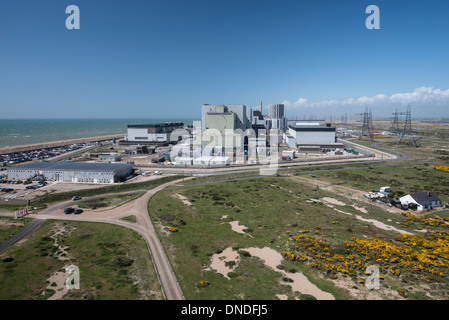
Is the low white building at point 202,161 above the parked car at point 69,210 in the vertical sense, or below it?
above

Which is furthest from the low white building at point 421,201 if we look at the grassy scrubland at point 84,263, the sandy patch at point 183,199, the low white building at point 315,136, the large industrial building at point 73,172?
the low white building at point 315,136

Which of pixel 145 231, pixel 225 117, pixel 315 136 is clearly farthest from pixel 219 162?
pixel 315 136

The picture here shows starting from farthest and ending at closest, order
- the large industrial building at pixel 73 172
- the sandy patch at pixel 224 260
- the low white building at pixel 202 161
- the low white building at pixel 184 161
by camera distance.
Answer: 1. the low white building at pixel 184 161
2. the low white building at pixel 202 161
3. the large industrial building at pixel 73 172
4. the sandy patch at pixel 224 260

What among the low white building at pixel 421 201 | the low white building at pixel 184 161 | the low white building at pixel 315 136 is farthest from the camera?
the low white building at pixel 315 136

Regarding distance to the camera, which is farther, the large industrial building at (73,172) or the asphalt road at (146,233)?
the large industrial building at (73,172)

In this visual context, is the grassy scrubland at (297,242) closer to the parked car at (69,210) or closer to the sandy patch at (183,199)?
the sandy patch at (183,199)

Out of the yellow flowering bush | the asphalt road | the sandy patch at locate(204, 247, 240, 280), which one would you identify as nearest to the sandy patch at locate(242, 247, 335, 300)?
the sandy patch at locate(204, 247, 240, 280)
